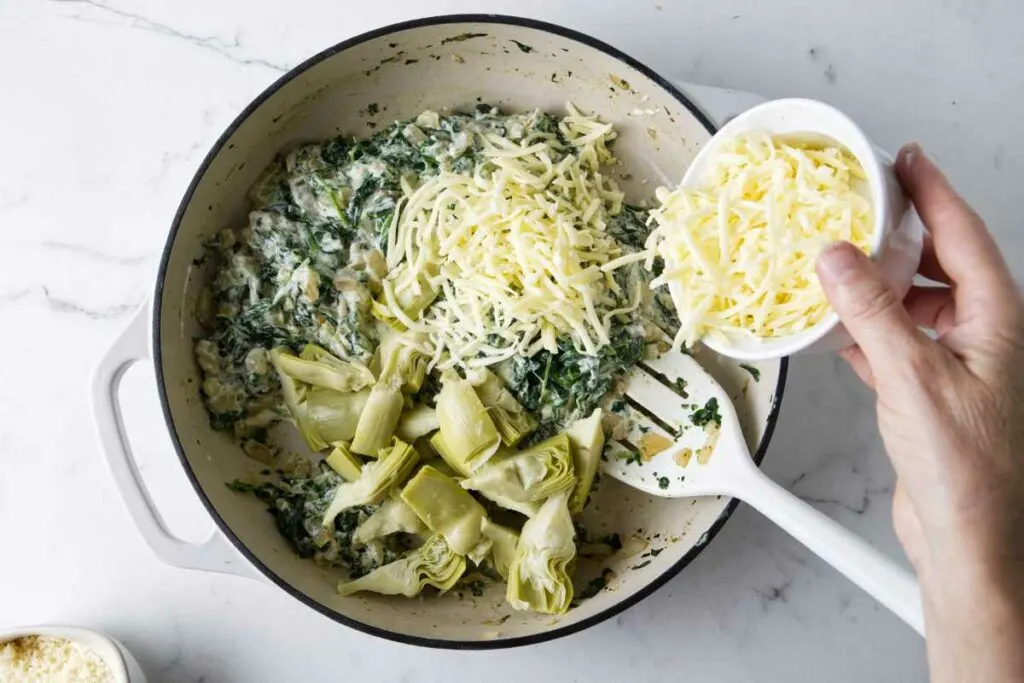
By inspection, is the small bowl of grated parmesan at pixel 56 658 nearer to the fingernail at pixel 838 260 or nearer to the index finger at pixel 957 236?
the fingernail at pixel 838 260

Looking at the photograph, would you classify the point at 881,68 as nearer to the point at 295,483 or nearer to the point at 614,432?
the point at 614,432

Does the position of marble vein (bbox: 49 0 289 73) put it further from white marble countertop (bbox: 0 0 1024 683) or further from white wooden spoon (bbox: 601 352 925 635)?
white wooden spoon (bbox: 601 352 925 635)

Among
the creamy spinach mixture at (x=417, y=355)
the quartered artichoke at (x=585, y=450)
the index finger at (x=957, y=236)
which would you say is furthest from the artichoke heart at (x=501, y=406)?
the index finger at (x=957, y=236)

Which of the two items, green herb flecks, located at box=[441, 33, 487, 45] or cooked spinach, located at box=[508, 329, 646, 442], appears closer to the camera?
cooked spinach, located at box=[508, 329, 646, 442]

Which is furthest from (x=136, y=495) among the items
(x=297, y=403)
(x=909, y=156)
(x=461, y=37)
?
(x=909, y=156)

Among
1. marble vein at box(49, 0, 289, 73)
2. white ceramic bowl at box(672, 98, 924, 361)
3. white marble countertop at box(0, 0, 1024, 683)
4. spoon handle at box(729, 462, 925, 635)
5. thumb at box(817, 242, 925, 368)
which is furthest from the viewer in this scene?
marble vein at box(49, 0, 289, 73)

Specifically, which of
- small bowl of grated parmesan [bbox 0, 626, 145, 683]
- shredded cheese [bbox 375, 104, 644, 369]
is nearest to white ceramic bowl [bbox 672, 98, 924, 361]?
shredded cheese [bbox 375, 104, 644, 369]

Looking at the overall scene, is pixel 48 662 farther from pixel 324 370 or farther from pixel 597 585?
pixel 597 585
